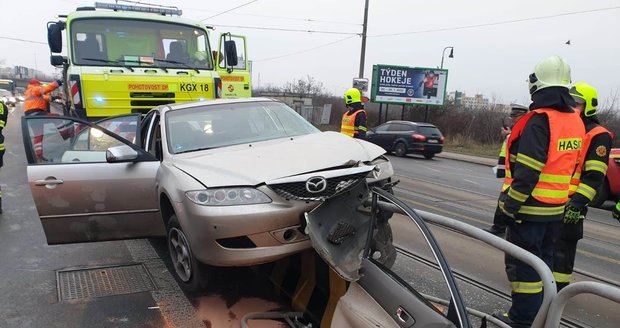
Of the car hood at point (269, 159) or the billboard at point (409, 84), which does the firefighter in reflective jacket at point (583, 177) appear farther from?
the billboard at point (409, 84)

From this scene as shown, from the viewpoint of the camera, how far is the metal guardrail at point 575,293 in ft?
4.95

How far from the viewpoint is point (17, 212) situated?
20.8 feet

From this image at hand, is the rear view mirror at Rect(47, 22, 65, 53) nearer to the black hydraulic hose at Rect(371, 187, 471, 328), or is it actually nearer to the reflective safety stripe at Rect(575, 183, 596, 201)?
the black hydraulic hose at Rect(371, 187, 471, 328)

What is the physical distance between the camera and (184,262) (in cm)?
369

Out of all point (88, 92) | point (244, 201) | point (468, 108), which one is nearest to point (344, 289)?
point (244, 201)

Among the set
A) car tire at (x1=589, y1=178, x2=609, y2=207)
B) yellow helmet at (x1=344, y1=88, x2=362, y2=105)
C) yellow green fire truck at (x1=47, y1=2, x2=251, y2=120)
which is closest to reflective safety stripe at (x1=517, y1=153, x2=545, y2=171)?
yellow helmet at (x1=344, y1=88, x2=362, y2=105)

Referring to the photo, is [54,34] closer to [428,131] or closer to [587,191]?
[587,191]

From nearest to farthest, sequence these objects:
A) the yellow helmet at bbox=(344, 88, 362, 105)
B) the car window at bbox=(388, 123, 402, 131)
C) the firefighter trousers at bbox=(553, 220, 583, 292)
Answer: the firefighter trousers at bbox=(553, 220, 583, 292)
the yellow helmet at bbox=(344, 88, 362, 105)
the car window at bbox=(388, 123, 402, 131)

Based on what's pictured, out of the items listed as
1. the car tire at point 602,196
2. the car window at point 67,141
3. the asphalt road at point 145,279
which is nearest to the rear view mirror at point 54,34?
the asphalt road at point 145,279

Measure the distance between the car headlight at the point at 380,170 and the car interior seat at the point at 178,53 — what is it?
555 centimetres

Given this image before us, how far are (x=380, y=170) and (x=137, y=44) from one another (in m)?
5.99

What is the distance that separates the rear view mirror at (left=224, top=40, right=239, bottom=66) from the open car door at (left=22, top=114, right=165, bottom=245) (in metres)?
4.97

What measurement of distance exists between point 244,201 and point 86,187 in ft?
6.04

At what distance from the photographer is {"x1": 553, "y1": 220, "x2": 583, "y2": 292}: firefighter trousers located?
3.71 meters
